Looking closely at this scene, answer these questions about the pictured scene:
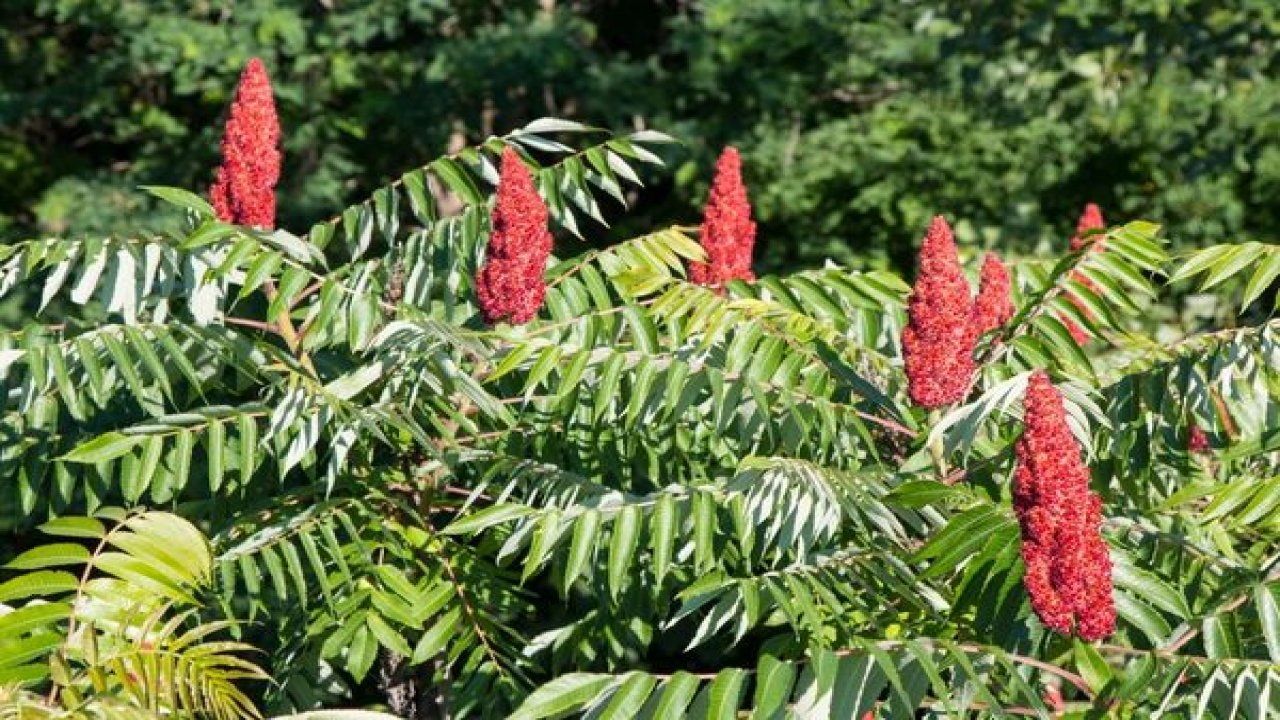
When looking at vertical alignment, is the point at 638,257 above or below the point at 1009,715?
above

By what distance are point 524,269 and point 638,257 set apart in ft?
3.46

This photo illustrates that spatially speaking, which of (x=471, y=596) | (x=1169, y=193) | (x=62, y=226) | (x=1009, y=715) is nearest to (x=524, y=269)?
(x=471, y=596)

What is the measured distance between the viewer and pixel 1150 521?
5.38 m

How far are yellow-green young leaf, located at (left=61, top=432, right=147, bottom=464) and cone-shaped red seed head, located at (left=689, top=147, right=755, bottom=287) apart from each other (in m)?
1.92

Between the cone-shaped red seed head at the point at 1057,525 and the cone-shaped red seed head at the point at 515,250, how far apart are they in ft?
5.36

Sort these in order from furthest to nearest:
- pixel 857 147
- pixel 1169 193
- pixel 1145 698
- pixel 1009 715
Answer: pixel 857 147 → pixel 1169 193 → pixel 1009 715 → pixel 1145 698

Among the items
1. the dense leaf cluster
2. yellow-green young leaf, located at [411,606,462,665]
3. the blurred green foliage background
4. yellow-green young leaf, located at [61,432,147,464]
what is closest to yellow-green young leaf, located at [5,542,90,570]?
the dense leaf cluster

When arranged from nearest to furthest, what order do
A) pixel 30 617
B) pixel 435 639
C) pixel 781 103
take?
pixel 30 617, pixel 435 639, pixel 781 103

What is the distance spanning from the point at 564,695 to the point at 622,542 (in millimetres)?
595

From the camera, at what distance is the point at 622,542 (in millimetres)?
4445

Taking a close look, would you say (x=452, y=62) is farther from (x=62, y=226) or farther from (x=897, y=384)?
(x=897, y=384)

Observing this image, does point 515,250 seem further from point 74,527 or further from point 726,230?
point 74,527

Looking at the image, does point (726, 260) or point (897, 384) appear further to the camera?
point (726, 260)

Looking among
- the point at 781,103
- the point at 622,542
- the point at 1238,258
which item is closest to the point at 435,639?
the point at 622,542
